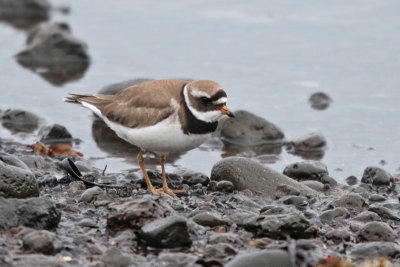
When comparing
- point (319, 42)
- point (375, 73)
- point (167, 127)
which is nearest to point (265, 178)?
point (167, 127)

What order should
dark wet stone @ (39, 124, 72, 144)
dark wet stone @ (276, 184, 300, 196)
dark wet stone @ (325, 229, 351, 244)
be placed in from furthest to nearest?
dark wet stone @ (39, 124, 72, 144) < dark wet stone @ (276, 184, 300, 196) < dark wet stone @ (325, 229, 351, 244)

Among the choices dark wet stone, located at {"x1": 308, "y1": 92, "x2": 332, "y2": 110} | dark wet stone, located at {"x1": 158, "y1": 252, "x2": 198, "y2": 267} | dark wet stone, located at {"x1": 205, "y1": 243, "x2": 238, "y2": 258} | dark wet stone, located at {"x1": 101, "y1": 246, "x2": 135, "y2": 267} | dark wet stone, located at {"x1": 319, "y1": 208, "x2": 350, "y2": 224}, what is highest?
dark wet stone, located at {"x1": 308, "y1": 92, "x2": 332, "y2": 110}

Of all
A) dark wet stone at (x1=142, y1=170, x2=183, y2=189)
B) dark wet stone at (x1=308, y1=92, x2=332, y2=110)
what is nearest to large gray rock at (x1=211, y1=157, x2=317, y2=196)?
dark wet stone at (x1=142, y1=170, x2=183, y2=189)

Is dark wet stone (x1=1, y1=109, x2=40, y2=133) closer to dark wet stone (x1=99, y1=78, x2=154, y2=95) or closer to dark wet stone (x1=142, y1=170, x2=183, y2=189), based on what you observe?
dark wet stone (x1=99, y1=78, x2=154, y2=95)

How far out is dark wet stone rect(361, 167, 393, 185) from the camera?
30.5 ft

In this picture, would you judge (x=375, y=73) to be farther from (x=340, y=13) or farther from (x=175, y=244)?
(x=175, y=244)

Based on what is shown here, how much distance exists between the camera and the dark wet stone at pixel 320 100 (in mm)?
12898

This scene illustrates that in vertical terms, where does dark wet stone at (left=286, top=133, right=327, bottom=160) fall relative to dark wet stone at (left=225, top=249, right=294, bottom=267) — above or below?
above

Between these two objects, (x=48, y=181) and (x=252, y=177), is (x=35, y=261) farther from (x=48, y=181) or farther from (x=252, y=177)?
(x=252, y=177)

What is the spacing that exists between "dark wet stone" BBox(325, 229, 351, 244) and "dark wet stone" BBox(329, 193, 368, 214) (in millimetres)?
1102

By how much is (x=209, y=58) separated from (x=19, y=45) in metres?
4.18

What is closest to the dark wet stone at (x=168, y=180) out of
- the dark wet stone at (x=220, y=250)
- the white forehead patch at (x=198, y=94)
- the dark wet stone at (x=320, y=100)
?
the white forehead patch at (x=198, y=94)

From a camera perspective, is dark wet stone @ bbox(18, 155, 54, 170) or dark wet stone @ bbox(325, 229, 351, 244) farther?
dark wet stone @ bbox(18, 155, 54, 170)

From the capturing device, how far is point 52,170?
8906 millimetres
